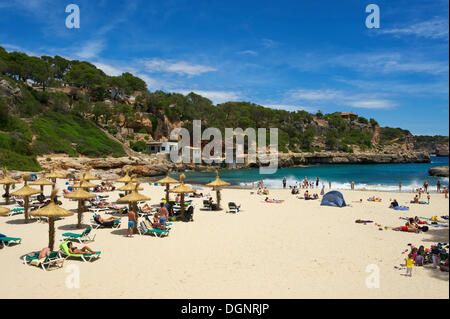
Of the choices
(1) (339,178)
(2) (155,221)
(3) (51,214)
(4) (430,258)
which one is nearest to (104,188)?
(2) (155,221)

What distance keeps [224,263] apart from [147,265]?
2.19 metres

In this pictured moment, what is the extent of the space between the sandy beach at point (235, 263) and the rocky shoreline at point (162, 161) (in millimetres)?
27415

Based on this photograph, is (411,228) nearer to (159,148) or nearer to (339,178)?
(339,178)

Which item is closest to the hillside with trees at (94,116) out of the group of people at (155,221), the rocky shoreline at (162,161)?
the rocky shoreline at (162,161)

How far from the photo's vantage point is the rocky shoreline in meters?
39.8

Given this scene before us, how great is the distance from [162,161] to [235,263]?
52.1 metres

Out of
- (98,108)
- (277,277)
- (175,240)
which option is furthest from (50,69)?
(277,277)

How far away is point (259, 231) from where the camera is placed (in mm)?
12906

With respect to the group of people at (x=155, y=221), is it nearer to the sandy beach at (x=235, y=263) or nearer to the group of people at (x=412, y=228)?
the sandy beach at (x=235, y=263)

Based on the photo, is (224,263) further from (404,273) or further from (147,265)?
(404,273)

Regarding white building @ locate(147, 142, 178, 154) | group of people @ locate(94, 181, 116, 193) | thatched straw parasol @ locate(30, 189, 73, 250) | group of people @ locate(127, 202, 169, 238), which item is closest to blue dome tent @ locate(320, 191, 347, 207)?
group of people @ locate(127, 202, 169, 238)

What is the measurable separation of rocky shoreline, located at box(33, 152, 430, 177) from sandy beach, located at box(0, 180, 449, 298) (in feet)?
89.9

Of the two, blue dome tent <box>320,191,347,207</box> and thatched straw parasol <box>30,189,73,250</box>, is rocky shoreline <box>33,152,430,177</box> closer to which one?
thatched straw parasol <box>30,189,73,250</box>

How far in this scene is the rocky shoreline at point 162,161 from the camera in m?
39.8
